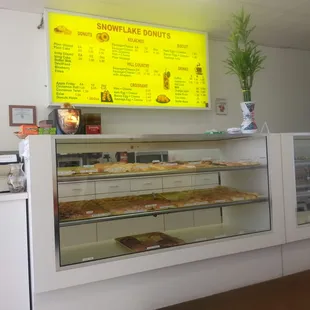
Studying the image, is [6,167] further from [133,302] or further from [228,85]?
[228,85]

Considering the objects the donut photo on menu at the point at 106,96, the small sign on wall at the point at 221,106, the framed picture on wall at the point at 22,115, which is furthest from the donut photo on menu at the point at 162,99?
the framed picture on wall at the point at 22,115

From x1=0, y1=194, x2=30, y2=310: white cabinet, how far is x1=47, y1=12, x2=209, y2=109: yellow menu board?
111cm

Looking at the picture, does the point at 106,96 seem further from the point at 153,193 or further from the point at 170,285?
the point at 170,285

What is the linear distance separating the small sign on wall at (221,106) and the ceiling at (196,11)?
65 centimetres

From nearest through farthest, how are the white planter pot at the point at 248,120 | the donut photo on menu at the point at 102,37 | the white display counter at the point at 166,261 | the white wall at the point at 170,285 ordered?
the white display counter at the point at 166,261, the white wall at the point at 170,285, the white planter pot at the point at 248,120, the donut photo on menu at the point at 102,37

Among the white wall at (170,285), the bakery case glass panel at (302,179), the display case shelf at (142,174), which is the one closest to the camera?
the white wall at (170,285)

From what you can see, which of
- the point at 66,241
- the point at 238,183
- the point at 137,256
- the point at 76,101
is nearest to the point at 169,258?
the point at 137,256

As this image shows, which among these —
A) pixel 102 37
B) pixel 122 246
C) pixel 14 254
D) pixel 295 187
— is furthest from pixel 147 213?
pixel 102 37

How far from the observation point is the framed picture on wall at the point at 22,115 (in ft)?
8.84

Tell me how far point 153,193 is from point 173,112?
1.13m

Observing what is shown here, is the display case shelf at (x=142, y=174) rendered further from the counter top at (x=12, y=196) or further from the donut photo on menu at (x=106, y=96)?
the donut photo on menu at (x=106, y=96)

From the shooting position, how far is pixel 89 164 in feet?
7.03

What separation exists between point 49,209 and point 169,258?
2.51ft

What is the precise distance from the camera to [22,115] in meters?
2.73
